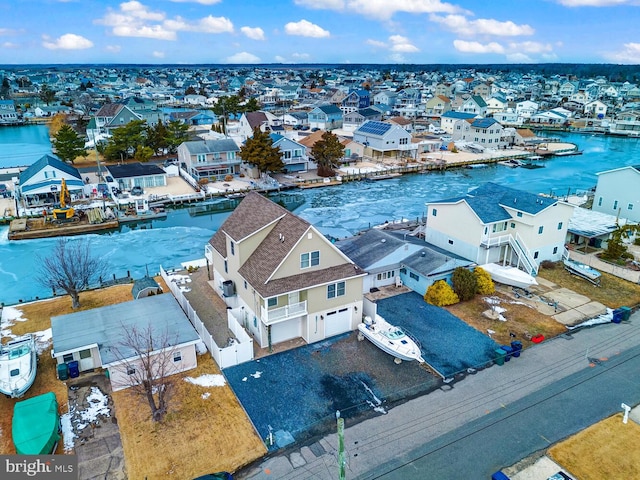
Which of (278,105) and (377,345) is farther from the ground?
(278,105)

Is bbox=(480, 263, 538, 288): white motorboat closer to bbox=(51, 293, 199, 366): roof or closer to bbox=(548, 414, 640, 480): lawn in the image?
bbox=(548, 414, 640, 480): lawn

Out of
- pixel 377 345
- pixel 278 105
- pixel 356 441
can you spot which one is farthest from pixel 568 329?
pixel 278 105

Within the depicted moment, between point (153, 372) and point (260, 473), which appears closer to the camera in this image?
point (260, 473)

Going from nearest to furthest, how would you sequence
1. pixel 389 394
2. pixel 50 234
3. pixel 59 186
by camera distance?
1. pixel 389 394
2. pixel 50 234
3. pixel 59 186

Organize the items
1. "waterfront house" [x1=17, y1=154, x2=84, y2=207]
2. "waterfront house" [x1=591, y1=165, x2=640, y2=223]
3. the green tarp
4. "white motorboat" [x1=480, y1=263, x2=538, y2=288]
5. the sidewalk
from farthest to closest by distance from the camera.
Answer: "waterfront house" [x1=17, y1=154, x2=84, y2=207]
"waterfront house" [x1=591, y1=165, x2=640, y2=223]
"white motorboat" [x1=480, y1=263, x2=538, y2=288]
the sidewalk
the green tarp

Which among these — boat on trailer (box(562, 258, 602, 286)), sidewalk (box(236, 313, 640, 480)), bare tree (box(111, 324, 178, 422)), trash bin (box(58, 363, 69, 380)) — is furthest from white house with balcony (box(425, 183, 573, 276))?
Result: trash bin (box(58, 363, 69, 380))

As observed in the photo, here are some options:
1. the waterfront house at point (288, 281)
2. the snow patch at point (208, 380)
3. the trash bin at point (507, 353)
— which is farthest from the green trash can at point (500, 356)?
the snow patch at point (208, 380)

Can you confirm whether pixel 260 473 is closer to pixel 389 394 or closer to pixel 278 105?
pixel 389 394
